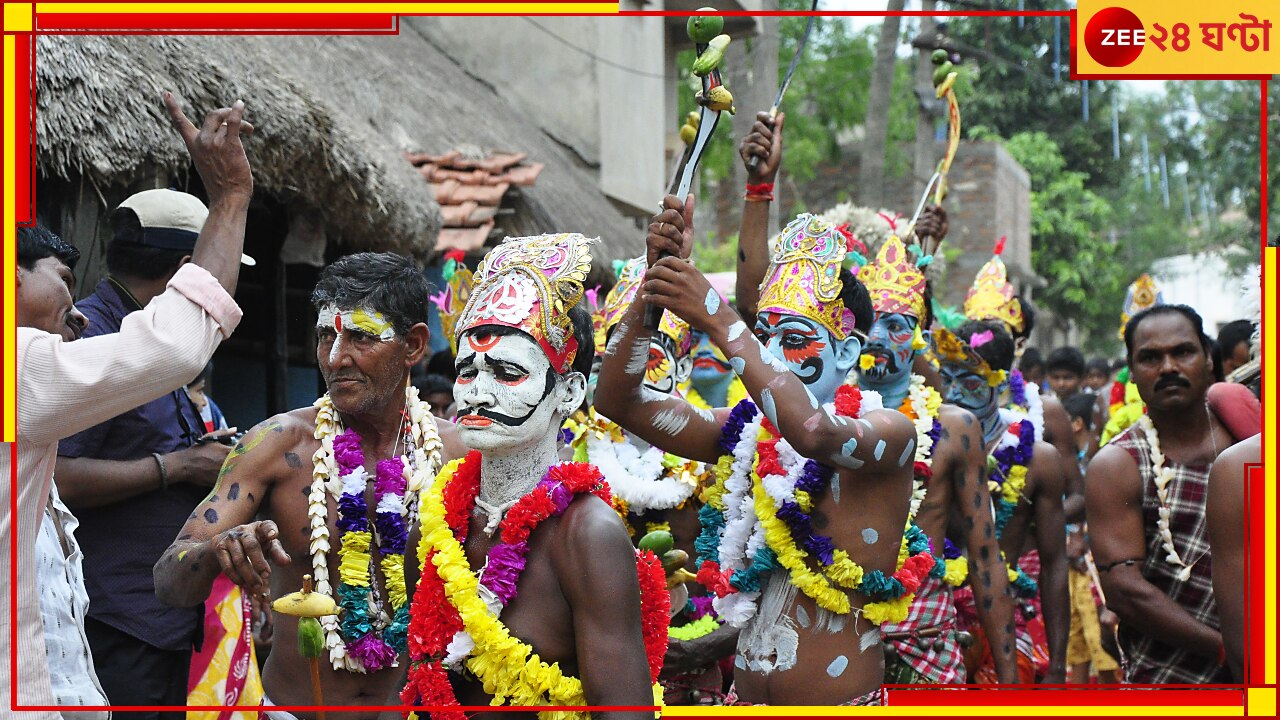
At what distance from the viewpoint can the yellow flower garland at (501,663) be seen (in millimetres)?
3031

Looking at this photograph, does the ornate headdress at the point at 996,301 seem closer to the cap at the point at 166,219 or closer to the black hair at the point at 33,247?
the cap at the point at 166,219

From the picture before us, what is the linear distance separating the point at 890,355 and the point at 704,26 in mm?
2680

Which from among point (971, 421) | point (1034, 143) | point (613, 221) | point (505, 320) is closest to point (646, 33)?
point (613, 221)

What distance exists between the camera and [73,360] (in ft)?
8.77

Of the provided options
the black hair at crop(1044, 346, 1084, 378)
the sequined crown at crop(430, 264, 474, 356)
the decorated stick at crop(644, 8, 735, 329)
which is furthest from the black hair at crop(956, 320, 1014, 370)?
the black hair at crop(1044, 346, 1084, 378)

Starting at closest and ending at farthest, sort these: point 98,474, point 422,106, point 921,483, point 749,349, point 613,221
→ point 749,349
point 98,474
point 921,483
point 422,106
point 613,221

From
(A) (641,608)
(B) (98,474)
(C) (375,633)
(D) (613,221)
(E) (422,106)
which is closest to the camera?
(A) (641,608)

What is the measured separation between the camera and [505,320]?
3.29 metres

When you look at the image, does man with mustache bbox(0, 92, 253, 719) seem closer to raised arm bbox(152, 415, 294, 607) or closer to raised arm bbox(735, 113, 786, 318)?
raised arm bbox(152, 415, 294, 607)

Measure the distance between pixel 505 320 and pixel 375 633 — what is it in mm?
1163

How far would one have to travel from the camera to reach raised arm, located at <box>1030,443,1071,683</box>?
626 centimetres

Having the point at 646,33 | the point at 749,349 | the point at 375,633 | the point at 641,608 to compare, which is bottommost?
the point at 375,633

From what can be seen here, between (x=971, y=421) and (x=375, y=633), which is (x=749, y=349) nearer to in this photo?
(x=375, y=633)

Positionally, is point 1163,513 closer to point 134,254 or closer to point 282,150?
point 134,254
